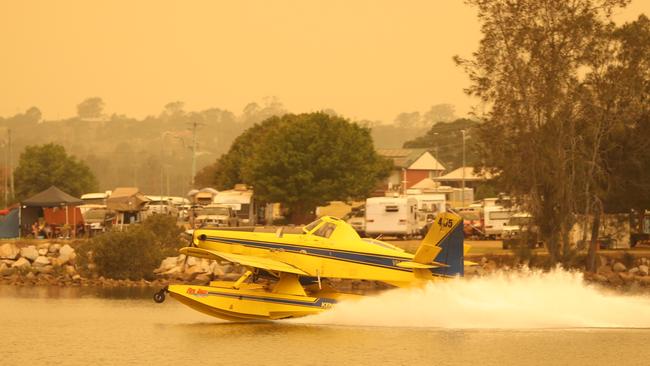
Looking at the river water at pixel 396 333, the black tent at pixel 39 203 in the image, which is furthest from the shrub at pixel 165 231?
the river water at pixel 396 333

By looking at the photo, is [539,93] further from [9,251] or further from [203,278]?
[9,251]

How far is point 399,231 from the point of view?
66.4 metres

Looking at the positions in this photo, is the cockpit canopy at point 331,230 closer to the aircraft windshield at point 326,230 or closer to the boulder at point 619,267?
the aircraft windshield at point 326,230

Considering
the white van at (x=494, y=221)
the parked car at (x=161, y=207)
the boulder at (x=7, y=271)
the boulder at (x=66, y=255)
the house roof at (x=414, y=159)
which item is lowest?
the boulder at (x=7, y=271)

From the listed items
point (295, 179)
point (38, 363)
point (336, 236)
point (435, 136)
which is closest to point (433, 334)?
point (336, 236)

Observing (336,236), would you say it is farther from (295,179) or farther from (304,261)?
(295,179)

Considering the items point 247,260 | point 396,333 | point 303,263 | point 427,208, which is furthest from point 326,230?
point 427,208

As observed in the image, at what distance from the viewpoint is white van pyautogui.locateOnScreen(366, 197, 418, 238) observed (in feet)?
217

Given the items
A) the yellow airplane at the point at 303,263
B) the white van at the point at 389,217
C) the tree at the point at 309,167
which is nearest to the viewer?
the yellow airplane at the point at 303,263

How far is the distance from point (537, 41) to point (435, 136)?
149179 millimetres

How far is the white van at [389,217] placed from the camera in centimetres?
6619

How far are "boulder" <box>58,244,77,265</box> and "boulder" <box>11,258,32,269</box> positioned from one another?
1479mm

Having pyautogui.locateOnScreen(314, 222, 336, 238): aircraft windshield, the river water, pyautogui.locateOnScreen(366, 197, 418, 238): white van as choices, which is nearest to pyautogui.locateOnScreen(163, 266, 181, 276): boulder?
the river water

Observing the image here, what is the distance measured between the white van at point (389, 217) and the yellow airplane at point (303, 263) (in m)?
31.2
